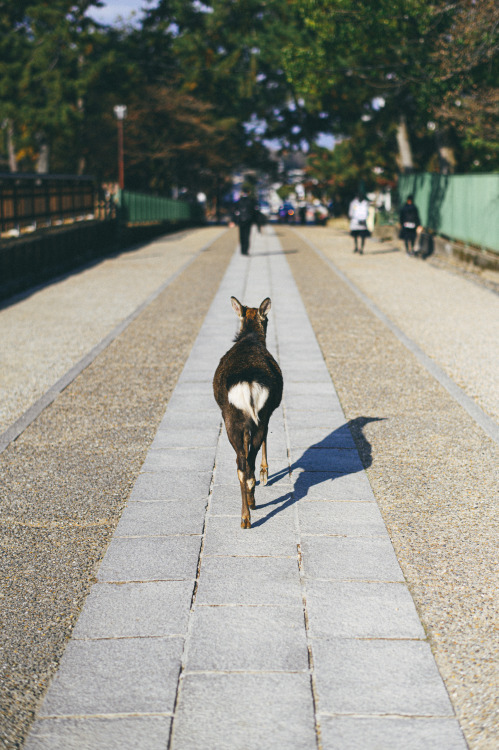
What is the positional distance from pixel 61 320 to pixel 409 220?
12.7 metres

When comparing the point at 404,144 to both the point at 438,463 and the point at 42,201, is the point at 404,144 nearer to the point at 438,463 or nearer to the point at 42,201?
the point at 42,201

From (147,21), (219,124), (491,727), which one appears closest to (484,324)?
(491,727)

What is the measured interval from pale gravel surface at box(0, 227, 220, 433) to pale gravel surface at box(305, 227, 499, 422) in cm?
459

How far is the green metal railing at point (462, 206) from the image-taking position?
17703 mm

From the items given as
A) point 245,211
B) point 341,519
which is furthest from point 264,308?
point 245,211

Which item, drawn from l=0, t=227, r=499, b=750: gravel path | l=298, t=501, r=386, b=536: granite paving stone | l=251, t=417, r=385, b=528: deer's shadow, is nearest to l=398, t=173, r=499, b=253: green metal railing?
l=0, t=227, r=499, b=750: gravel path

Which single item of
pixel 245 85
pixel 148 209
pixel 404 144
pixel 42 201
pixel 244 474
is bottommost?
pixel 244 474

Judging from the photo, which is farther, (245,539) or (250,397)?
(245,539)

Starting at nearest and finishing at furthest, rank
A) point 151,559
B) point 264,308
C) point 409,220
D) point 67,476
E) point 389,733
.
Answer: point 389,733, point 151,559, point 264,308, point 67,476, point 409,220

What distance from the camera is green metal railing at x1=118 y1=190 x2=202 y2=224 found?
1160 inches

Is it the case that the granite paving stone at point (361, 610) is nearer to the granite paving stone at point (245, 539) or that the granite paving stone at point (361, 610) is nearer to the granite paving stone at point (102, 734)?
the granite paving stone at point (245, 539)

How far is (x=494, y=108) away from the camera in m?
21.8

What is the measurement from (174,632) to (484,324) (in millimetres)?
9884

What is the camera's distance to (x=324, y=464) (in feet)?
19.6
